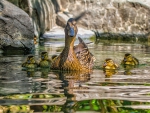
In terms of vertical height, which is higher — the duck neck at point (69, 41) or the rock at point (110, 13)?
the rock at point (110, 13)

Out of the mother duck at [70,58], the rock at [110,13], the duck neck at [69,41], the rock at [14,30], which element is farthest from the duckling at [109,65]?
the rock at [110,13]

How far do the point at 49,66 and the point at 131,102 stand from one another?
13.2ft

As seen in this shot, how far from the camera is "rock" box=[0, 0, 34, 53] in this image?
40.1ft

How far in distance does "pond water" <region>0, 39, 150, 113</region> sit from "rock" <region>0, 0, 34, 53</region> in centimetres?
379

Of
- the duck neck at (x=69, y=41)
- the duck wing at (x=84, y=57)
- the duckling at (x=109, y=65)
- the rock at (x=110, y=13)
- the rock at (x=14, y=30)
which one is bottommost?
the duckling at (x=109, y=65)

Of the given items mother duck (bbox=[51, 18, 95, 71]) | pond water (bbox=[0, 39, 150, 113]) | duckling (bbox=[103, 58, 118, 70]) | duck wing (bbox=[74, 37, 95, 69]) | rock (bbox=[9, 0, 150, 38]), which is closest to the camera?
pond water (bbox=[0, 39, 150, 113])

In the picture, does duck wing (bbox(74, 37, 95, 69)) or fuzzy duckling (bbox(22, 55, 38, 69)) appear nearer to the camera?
duck wing (bbox(74, 37, 95, 69))

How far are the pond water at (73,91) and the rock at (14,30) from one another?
3786 mm

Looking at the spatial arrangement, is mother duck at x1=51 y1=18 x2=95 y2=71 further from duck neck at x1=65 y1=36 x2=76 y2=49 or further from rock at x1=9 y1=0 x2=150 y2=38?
rock at x1=9 y1=0 x2=150 y2=38

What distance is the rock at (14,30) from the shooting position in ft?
40.1

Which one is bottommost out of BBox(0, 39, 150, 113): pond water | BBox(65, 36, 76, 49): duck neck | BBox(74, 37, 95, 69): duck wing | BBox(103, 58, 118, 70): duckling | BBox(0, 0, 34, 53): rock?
BBox(0, 39, 150, 113): pond water

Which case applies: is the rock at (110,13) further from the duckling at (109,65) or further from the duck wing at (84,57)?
the duckling at (109,65)

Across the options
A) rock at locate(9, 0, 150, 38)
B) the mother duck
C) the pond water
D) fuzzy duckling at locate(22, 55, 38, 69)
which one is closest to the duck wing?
the mother duck

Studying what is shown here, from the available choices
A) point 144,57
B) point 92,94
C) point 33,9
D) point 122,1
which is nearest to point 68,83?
point 92,94
